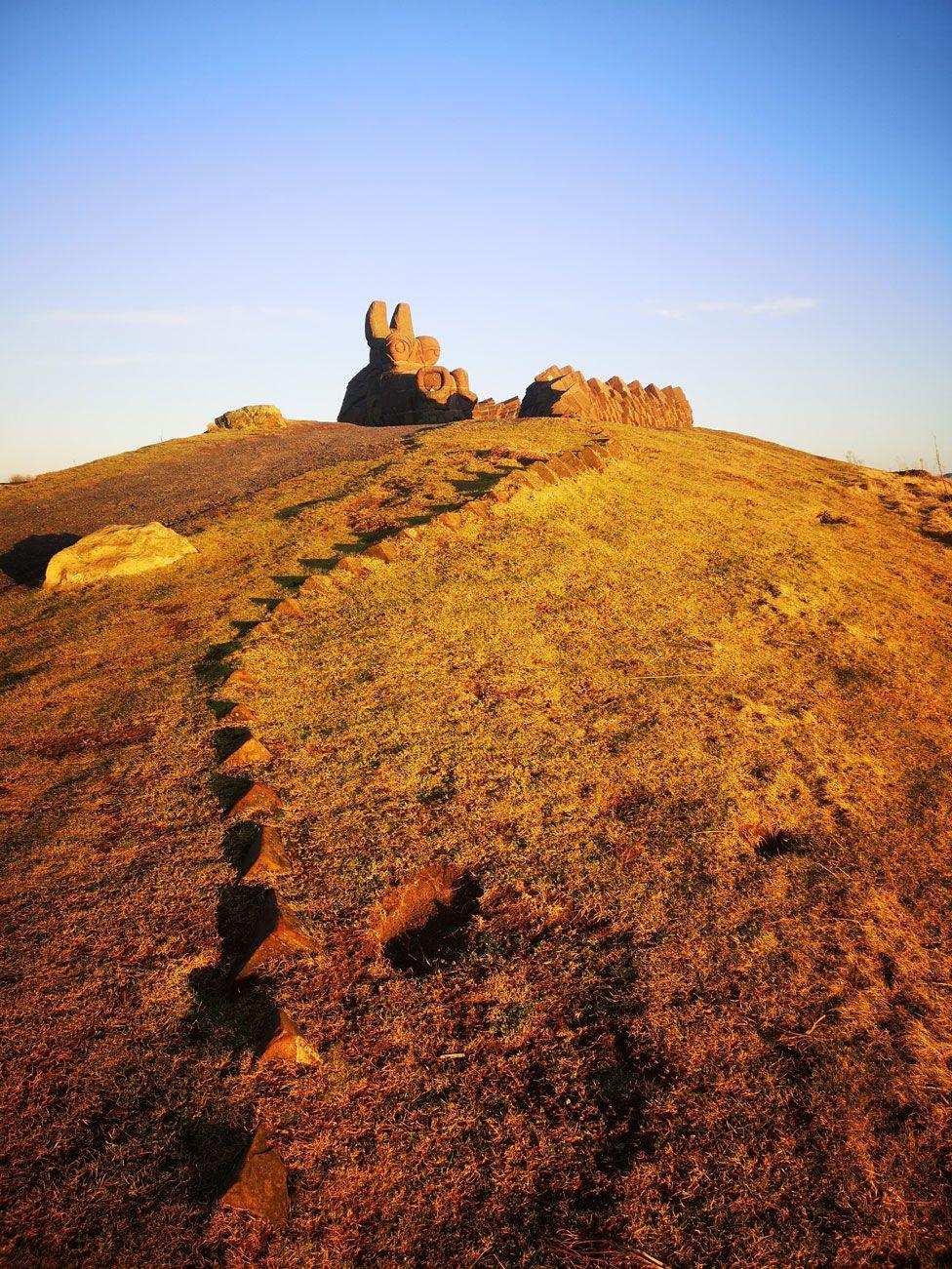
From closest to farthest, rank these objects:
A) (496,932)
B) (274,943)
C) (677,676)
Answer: (274,943) → (496,932) → (677,676)

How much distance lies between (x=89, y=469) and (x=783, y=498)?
39.0 ft

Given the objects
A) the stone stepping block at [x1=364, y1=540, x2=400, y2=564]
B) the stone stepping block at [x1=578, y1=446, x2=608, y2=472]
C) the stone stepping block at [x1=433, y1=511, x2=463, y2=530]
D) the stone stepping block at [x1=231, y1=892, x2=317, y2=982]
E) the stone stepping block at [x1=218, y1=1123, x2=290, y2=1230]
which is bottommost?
the stone stepping block at [x1=218, y1=1123, x2=290, y2=1230]

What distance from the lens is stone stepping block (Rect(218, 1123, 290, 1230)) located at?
7.17ft

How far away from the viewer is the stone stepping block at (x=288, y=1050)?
104 inches

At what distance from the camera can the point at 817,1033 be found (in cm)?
296

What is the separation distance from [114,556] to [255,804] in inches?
196

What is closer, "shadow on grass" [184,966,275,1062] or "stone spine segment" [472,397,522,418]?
"shadow on grass" [184,966,275,1062]

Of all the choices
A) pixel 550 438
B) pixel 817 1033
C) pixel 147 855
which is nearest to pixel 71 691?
pixel 147 855

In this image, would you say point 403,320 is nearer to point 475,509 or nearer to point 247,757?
point 475,509

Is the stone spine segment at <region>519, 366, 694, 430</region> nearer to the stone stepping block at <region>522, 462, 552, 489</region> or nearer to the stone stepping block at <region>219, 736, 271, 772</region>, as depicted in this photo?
the stone stepping block at <region>522, 462, 552, 489</region>

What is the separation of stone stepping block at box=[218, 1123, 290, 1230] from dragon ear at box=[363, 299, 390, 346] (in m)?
30.8

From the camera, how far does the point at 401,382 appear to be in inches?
1055

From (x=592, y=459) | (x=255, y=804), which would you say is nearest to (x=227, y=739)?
(x=255, y=804)

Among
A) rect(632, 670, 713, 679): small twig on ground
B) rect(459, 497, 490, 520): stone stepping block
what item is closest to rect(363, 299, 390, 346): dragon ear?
rect(459, 497, 490, 520): stone stepping block
